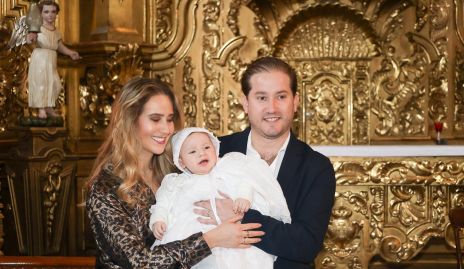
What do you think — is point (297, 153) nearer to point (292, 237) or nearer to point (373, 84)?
point (292, 237)

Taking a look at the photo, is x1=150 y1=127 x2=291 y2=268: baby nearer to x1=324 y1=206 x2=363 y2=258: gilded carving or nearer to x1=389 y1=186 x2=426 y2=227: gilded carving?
x1=324 y1=206 x2=363 y2=258: gilded carving

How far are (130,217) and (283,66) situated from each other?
2.38ft

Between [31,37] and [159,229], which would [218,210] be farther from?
[31,37]

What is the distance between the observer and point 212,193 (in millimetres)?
2812

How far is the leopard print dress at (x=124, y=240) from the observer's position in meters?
2.65

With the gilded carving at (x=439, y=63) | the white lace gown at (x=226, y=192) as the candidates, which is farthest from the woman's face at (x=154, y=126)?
the gilded carving at (x=439, y=63)

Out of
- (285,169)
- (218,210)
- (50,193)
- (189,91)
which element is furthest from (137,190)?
(189,91)

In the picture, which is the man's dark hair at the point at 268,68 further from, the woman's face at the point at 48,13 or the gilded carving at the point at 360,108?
the gilded carving at the point at 360,108

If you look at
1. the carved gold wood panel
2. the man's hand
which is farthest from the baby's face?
the carved gold wood panel

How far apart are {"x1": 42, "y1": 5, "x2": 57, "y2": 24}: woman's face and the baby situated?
4.10 metres

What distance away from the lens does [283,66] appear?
9.43 ft

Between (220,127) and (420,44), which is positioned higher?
(420,44)

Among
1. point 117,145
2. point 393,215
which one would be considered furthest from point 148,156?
point 393,215

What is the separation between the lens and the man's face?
2.86 metres
